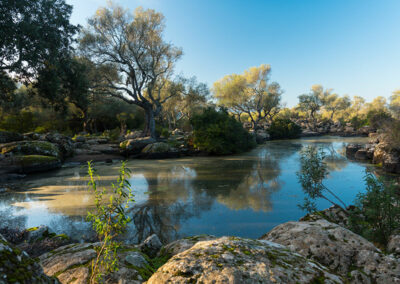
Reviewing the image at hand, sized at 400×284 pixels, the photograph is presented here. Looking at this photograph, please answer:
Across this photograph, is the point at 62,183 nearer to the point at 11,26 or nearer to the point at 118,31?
the point at 11,26

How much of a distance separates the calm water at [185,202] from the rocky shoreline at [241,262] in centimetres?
224

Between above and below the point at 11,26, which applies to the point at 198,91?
above

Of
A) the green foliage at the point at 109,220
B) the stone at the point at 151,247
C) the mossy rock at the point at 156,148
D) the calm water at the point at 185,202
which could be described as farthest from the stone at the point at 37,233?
the mossy rock at the point at 156,148

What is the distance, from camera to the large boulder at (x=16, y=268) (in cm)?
131

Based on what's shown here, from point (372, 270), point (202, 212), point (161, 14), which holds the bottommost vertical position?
point (202, 212)

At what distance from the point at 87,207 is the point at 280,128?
43.8 meters

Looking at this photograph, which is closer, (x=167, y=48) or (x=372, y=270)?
(x=372, y=270)

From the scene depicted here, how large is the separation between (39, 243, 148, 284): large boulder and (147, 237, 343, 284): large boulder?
0.77 m

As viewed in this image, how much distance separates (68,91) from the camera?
1283 cm

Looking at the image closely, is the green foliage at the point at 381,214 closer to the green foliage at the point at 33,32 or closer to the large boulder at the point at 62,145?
the green foliage at the point at 33,32

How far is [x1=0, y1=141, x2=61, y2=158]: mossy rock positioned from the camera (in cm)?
1562

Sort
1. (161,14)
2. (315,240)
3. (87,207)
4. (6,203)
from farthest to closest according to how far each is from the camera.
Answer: (161,14)
(6,203)
(87,207)
(315,240)

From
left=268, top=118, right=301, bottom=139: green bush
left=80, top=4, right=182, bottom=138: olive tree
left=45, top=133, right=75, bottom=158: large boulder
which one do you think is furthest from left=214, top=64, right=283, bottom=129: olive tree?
left=45, top=133, right=75, bottom=158: large boulder

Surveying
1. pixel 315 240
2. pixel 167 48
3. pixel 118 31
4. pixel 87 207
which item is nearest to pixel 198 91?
pixel 167 48
